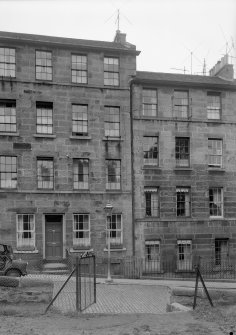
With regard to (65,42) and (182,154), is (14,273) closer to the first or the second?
(182,154)

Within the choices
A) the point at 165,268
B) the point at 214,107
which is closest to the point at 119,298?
the point at 165,268

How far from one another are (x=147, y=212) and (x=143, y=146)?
397 centimetres

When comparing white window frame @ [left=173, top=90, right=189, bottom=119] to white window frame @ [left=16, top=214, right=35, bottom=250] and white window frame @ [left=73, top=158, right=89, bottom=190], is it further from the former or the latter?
white window frame @ [left=16, top=214, right=35, bottom=250]

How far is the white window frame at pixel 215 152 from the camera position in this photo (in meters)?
28.8

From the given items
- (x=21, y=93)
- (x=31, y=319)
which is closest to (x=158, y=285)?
(x=31, y=319)

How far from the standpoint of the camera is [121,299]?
642 inches

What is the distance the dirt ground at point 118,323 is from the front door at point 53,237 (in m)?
12.3

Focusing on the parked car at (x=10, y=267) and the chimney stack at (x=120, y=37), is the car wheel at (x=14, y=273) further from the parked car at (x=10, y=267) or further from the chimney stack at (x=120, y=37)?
the chimney stack at (x=120, y=37)

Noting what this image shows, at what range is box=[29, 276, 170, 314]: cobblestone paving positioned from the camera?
14477 millimetres

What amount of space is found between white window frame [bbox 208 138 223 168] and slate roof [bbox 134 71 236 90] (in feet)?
11.4

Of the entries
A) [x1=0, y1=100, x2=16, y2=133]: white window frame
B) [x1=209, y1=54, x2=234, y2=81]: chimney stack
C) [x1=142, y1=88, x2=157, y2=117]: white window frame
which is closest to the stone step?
[x1=0, y1=100, x2=16, y2=133]: white window frame

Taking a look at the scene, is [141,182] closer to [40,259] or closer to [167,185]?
[167,185]

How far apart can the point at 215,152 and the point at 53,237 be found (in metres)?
11.3

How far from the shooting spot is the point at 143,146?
27766 mm
